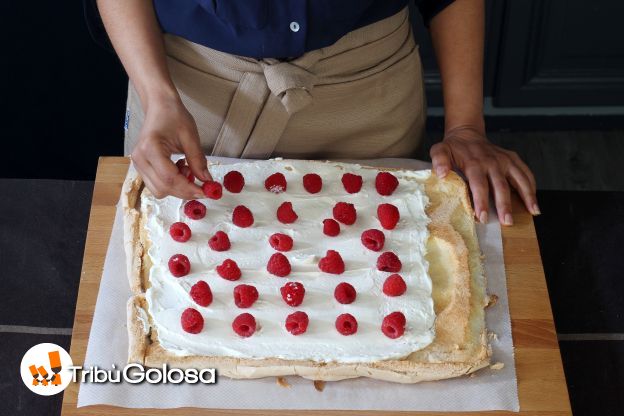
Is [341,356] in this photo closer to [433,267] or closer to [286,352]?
[286,352]

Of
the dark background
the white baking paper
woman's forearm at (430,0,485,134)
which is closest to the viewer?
the white baking paper

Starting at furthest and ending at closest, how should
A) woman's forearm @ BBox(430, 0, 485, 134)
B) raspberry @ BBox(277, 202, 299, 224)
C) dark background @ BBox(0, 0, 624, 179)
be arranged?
1. dark background @ BBox(0, 0, 624, 179)
2. woman's forearm @ BBox(430, 0, 485, 134)
3. raspberry @ BBox(277, 202, 299, 224)

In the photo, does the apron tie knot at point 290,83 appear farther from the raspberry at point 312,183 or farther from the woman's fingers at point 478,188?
the woman's fingers at point 478,188

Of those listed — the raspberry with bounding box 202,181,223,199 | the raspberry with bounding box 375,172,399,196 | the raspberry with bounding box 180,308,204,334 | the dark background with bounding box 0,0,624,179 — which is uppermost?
the dark background with bounding box 0,0,624,179

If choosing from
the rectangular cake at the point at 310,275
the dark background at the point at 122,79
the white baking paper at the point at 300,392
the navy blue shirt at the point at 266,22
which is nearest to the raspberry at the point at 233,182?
the rectangular cake at the point at 310,275

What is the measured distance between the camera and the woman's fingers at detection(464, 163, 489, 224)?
1.49m

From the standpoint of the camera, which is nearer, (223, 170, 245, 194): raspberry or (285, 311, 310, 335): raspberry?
(285, 311, 310, 335): raspberry

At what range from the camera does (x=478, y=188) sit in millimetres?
1510

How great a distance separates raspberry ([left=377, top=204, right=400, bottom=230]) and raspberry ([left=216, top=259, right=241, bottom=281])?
0.87 ft

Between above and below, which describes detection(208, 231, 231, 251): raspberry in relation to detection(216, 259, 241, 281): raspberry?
above

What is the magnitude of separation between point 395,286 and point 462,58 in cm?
57

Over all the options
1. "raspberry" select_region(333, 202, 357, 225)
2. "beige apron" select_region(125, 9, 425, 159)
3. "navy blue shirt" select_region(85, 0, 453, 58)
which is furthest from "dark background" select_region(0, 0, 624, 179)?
"raspberry" select_region(333, 202, 357, 225)

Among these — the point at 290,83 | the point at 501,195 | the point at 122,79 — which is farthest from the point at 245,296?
the point at 122,79

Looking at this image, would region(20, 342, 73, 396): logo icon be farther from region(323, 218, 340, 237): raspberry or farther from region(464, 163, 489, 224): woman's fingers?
region(464, 163, 489, 224): woman's fingers
